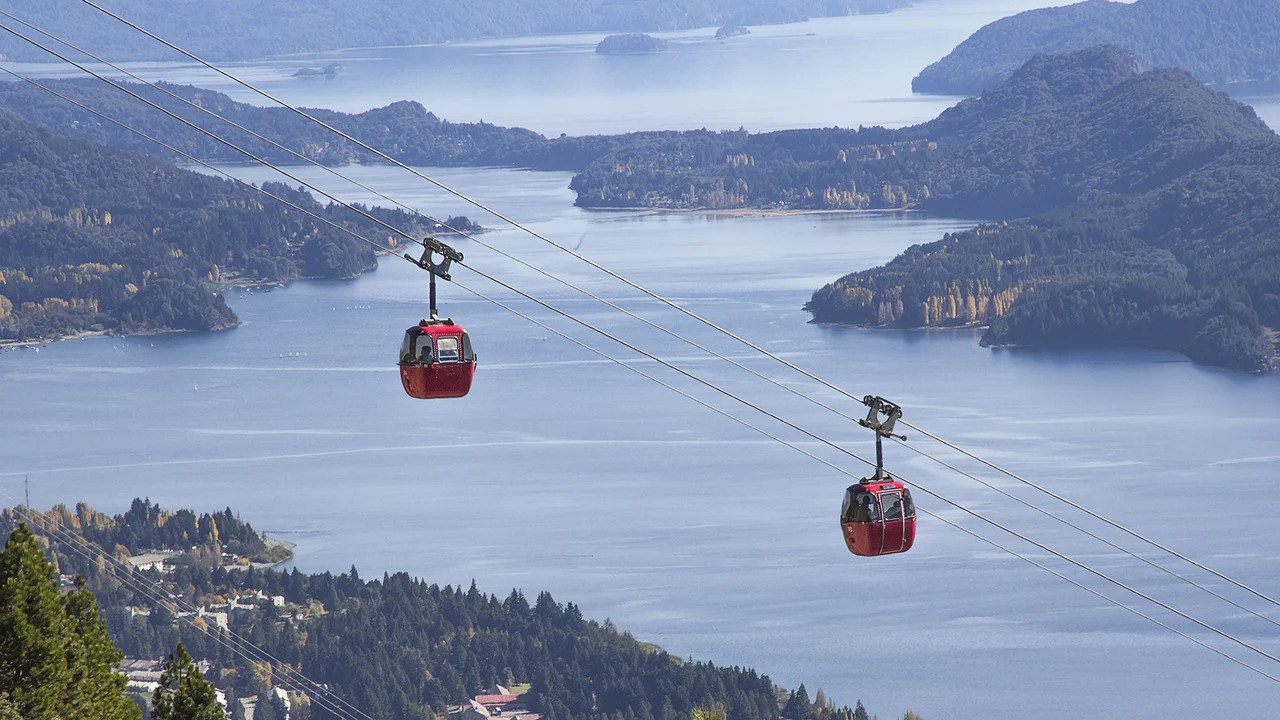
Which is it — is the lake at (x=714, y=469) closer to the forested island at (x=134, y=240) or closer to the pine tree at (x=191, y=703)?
the forested island at (x=134, y=240)

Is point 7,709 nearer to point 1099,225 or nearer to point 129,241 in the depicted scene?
point 1099,225

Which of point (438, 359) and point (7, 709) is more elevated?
point (438, 359)

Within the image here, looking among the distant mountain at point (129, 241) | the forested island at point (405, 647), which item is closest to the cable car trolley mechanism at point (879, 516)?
the forested island at point (405, 647)

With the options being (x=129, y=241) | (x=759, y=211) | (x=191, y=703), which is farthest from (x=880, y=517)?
(x=759, y=211)

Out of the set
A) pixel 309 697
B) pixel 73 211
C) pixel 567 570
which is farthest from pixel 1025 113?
pixel 309 697

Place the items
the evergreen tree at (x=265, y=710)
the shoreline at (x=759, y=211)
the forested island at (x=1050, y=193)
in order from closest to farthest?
the evergreen tree at (x=265, y=710) < the forested island at (x=1050, y=193) < the shoreline at (x=759, y=211)

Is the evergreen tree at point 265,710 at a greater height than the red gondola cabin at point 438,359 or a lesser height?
lesser
